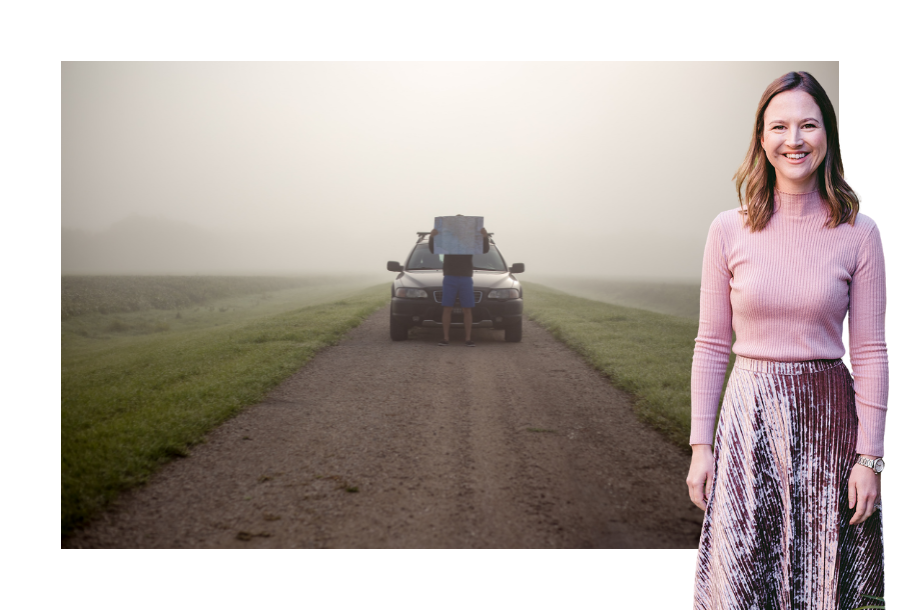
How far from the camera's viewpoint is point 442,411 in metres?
4.65

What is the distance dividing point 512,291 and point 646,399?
131 inches

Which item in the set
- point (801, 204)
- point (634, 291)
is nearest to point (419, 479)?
point (801, 204)

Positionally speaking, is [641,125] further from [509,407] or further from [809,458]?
[809,458]

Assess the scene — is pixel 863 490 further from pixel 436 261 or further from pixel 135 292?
pixel 135 292

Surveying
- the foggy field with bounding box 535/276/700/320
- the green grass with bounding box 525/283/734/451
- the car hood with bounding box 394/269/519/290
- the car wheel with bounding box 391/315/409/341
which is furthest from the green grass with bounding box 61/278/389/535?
the foggy field with bounding box 535/276/700/320

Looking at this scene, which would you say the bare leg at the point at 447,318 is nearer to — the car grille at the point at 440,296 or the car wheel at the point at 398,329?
the car grille at the point at 440,296

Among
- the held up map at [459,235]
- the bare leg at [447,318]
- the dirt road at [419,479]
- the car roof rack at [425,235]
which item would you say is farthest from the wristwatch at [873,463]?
the bare leg at [447,318]

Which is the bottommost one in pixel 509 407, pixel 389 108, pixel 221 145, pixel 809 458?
pixel 509 407

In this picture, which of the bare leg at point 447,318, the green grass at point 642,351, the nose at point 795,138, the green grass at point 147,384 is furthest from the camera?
the bare leg at point 447,318

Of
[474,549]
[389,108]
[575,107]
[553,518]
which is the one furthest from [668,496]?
[389,108]

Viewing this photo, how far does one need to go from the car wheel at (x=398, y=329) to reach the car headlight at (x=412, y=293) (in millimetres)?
405

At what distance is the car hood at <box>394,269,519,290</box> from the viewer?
7842mm

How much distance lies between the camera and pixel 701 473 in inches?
69.1

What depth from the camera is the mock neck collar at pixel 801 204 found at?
1674mm
